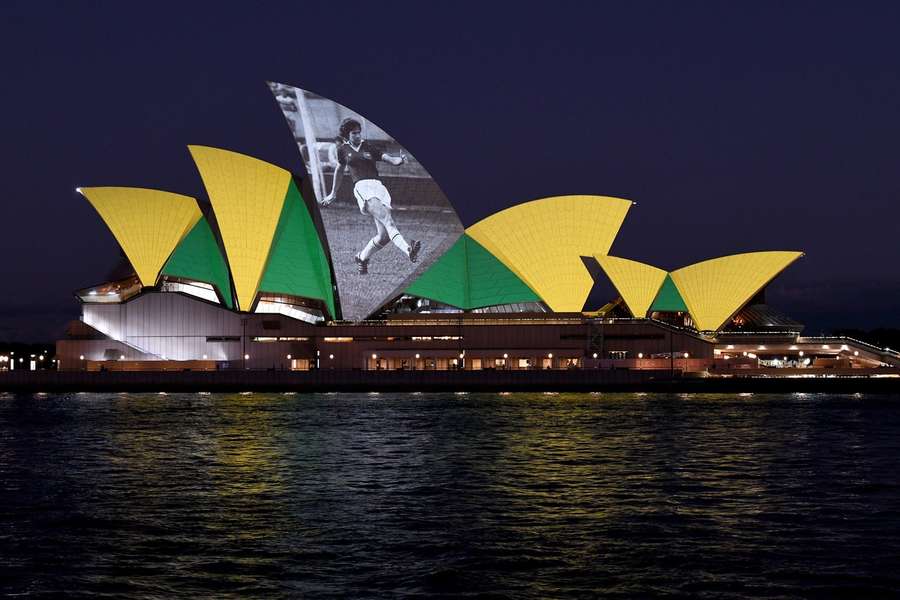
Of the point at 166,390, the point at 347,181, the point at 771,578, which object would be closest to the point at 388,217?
the point at 347,181

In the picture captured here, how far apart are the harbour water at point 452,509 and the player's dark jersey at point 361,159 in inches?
1170

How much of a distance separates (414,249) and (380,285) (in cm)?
316

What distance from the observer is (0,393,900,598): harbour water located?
13883 mm

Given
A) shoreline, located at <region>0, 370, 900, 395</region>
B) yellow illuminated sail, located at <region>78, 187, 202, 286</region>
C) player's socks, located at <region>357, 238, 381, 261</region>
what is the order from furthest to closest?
1. player's socks, located at <region>357, 238, 381, 261</region>
2. yellow illuminated sail, located at <region>78, 187, 202, 286</region>
3. shoreline, located at <region>0, 370, 900, 395</region>

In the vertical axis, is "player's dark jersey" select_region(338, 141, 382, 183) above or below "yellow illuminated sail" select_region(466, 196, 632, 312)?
above

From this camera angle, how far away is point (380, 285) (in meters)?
65.7

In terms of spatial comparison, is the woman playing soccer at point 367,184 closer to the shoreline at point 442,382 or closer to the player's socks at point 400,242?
the player's socks at point 400,242

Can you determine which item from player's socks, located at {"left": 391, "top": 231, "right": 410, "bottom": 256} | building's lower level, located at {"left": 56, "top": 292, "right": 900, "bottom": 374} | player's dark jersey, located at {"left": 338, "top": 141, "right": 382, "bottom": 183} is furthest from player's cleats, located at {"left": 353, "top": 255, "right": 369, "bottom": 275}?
player's dark jersey, located at {"left": 338, "top": 141, "right": 382, "bottom": 183}

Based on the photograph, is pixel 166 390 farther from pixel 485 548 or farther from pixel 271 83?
pixel 485 548

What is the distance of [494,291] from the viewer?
216 ft

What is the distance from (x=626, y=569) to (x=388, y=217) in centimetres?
5110

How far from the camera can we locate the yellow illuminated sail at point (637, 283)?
67000 millimetres

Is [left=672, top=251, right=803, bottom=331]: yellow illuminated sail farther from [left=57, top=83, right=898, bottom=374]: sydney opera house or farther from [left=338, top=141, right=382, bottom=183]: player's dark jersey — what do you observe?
[left=338, top=141, right=382, bottom=183]: player's dark jersey

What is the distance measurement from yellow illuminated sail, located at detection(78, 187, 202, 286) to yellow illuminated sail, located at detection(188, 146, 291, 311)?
272cm
